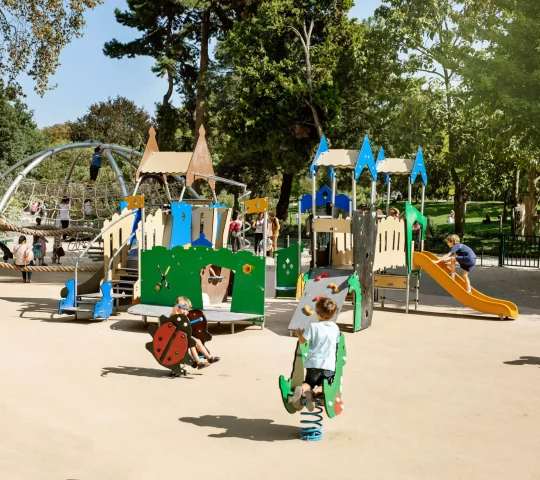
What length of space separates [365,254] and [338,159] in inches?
97.4

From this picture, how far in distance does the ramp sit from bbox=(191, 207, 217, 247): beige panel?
4.59 m

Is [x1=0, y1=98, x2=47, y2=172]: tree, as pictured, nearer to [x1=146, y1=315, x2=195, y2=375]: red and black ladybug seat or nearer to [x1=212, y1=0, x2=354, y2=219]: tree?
[x1=212, y1=0, x2=354, y2=219]: tree

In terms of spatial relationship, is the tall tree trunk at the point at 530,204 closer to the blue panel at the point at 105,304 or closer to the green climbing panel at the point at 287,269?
the green climbing panel at the point at 287,269

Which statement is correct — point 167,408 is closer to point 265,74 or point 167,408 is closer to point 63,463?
point 63,463

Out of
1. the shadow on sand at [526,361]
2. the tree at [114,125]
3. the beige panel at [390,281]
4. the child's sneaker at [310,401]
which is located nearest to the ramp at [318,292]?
the beige panel at [390,281]

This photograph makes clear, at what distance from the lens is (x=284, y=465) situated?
6.96 m

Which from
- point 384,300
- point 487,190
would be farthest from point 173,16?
point 384,300

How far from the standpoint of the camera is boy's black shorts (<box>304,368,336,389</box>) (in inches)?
305

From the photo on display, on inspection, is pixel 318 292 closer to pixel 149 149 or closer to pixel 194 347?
pixel 194 347

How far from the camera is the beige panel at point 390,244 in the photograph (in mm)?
16766

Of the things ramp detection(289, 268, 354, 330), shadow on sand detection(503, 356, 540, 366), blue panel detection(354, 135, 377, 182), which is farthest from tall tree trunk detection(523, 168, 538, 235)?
shadow on sand detection(503, 356, 540, 366)

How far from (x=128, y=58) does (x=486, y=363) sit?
38365mm

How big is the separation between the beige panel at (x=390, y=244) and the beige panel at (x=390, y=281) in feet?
1.28

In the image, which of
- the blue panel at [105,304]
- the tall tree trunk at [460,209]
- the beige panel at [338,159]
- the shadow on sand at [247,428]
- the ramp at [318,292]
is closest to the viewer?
the shadow on sand at [247,428]
